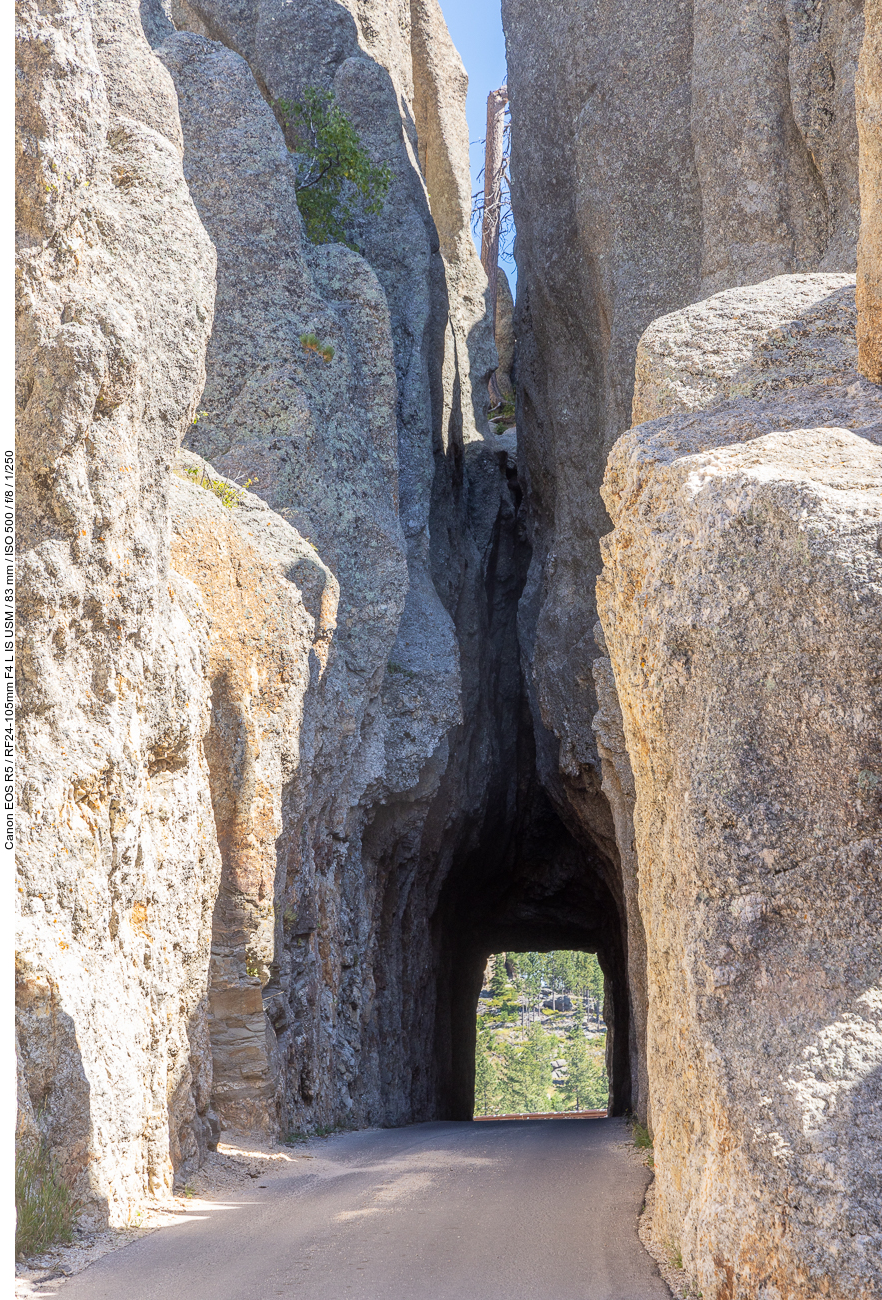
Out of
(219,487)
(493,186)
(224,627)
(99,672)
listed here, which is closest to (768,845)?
(99,672)

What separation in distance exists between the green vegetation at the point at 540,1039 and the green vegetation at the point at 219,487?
27418 millimetres

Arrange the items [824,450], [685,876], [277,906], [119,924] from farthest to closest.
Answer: [277,906], [119,924], [824,450], [685,876]

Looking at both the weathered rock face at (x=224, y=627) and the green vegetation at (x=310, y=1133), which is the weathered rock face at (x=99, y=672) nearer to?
the weathered rock face at (x=224, y=627)

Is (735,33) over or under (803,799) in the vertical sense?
over

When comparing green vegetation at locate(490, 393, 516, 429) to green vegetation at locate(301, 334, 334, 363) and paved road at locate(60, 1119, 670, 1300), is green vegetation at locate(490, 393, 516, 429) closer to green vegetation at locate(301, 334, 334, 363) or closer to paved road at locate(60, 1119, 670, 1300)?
green vegetation at locate(301, 334, 334, 363)

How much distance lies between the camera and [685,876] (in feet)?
15.5

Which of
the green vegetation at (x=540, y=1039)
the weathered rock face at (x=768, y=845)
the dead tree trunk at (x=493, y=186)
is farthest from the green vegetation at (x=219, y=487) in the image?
the green vegetation at (x=540, y=1039)

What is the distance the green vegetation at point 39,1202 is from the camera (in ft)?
16.6

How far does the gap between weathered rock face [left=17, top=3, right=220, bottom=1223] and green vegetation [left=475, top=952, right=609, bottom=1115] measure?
2842 centimetres

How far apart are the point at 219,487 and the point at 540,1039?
29.9m

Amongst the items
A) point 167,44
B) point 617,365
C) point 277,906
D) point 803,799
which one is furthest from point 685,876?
point 167,44

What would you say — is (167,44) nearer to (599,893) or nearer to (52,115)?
(52,115)

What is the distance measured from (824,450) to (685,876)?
2.13 meters

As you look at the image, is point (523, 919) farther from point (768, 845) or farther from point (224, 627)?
point (768, 845)
